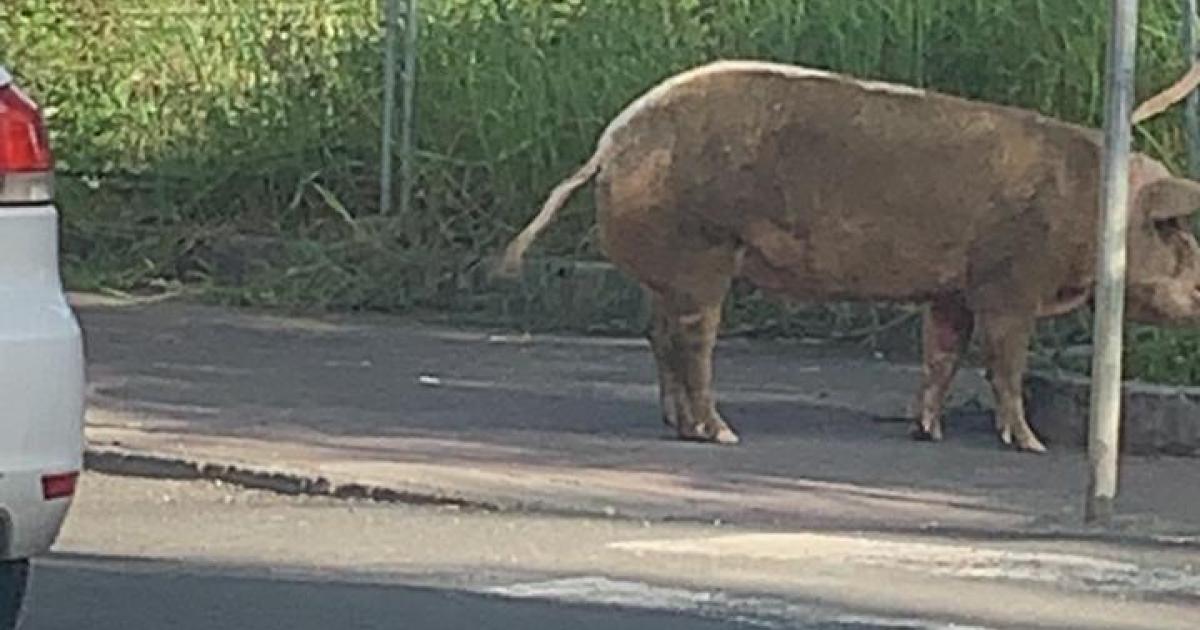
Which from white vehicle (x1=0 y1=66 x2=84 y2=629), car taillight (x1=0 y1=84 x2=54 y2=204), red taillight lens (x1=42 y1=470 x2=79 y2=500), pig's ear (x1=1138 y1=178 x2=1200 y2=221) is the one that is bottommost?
pig's ear (x1=1138 y1=178 x2=1200 y2=221)

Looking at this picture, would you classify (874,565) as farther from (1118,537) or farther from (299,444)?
(299,444)

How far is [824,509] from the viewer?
1134 cm

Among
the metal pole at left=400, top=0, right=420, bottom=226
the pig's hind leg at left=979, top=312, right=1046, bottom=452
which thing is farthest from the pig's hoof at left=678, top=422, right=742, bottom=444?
the metal pole at left=400, top=0, right=420, bottom=226

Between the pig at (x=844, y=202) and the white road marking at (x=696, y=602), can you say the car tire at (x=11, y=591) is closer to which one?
the white road marking at (x=696, y=602)

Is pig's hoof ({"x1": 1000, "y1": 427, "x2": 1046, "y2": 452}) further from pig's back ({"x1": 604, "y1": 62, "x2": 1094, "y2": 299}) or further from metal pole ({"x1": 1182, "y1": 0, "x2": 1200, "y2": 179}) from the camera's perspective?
metal pole ({"x1": 1182, "y1": 0, "x2": 1200, "y2": 179})

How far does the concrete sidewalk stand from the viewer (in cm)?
1152

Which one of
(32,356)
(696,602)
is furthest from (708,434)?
(32,356)

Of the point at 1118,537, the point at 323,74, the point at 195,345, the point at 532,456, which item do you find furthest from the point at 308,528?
the point at 323,74

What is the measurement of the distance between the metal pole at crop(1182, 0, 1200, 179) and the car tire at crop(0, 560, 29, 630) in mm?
8440

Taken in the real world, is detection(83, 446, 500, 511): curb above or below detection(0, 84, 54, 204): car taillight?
below

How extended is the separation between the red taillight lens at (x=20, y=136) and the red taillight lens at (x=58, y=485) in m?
0.69

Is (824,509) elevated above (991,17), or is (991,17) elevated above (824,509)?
(991,17)

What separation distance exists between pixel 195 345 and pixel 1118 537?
6.44 meters

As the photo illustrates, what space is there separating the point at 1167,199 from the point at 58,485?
263 inches
